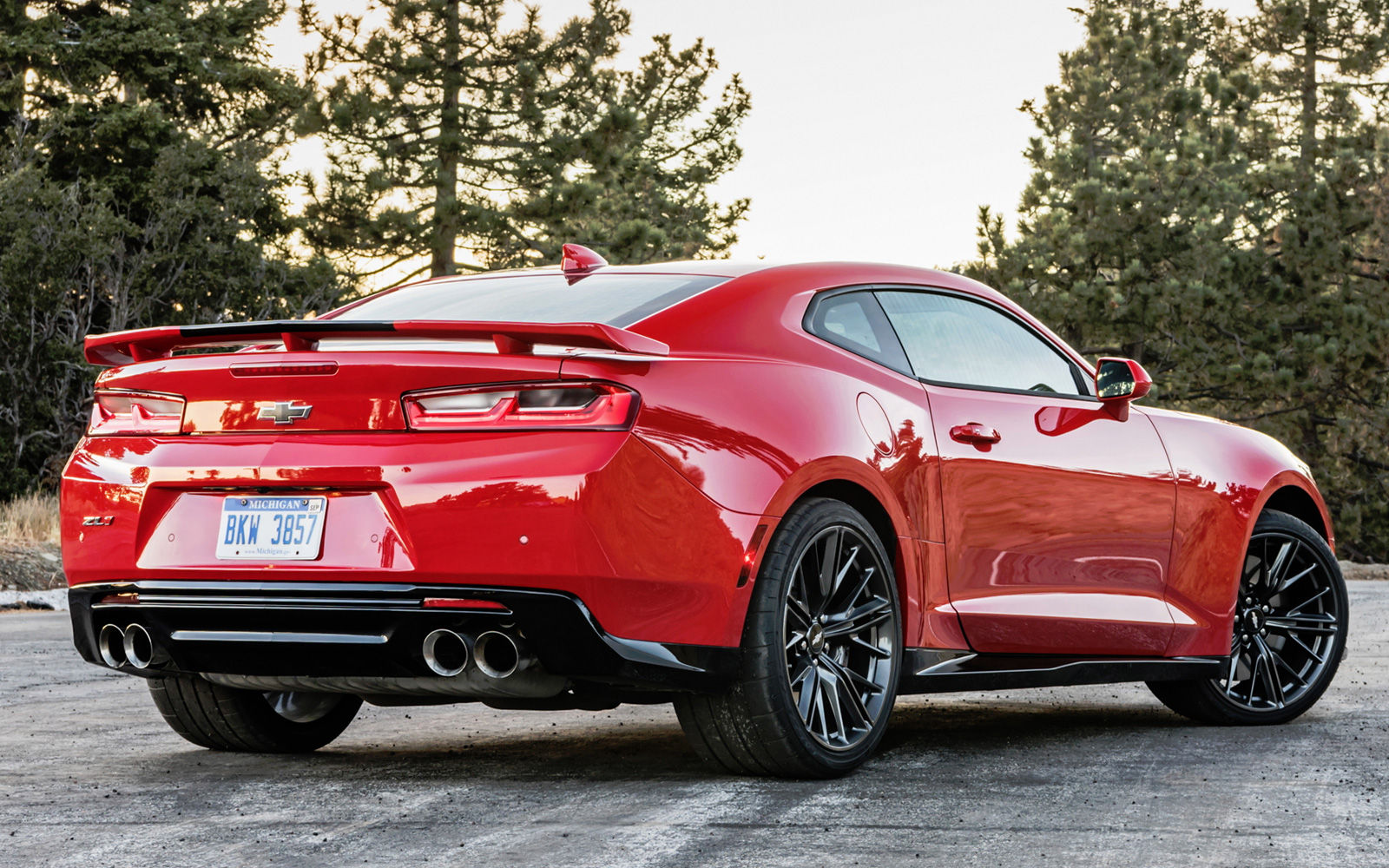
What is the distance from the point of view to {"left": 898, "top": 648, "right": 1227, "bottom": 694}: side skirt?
5.53 meters

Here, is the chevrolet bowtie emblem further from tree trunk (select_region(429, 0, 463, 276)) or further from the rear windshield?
tree trunk (select_region(429, 0, 463, 276))

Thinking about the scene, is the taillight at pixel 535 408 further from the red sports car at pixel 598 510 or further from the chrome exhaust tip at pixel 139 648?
the chrome exhaust tip at pixel 139 648

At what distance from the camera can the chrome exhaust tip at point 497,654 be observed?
4613mm

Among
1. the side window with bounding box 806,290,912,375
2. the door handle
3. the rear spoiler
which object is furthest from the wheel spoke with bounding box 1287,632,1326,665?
the rear spoiler

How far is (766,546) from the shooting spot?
492 cm

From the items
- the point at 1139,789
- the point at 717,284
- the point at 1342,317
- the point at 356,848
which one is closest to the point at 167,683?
the point at 356,848

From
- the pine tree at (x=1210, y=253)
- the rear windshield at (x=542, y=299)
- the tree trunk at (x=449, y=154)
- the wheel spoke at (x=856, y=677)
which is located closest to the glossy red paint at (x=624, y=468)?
the rear windshield at (x=542, y=299)

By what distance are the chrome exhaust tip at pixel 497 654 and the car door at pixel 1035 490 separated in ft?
5.29

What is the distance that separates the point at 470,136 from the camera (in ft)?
120

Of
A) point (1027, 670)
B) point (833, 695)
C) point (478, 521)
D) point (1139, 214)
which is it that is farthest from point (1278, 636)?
point (1139, 214)

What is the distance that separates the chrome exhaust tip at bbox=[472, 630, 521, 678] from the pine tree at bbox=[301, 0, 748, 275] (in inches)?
1171

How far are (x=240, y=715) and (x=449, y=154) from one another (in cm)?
3136

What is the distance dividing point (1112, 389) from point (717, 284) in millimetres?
1818

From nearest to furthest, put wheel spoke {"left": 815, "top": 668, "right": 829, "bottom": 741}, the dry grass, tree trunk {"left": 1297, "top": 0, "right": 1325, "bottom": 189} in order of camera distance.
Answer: wheel spoke {"left": 815, "top": 668, "right": 829, "bottom": 741} < the dry grass < tree trunk {"left": 1297, "top": 0, "right": 1325, "bottom": 189}
